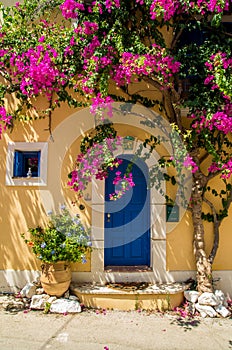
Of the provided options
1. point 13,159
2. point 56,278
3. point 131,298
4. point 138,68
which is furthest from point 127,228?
point 138,68

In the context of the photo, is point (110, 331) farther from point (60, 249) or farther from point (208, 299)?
point (208, 299)

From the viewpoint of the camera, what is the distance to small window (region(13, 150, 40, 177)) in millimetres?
5430

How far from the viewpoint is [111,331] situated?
13.3ft

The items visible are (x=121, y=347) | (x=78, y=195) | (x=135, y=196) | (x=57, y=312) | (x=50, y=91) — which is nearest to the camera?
(x=121, y=347)

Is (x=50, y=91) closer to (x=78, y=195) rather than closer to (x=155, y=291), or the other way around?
(x=78, y=195)

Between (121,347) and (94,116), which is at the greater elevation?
(94,116)

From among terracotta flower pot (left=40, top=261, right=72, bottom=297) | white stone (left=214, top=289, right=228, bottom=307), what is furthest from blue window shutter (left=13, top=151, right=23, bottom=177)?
white stone (left=214, top=289, right=228, bottom=307)

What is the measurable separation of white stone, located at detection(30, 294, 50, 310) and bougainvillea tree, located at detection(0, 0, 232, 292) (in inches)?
75.8

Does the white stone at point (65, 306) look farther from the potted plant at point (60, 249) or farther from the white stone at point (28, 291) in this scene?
the white stone at point (28, 291)

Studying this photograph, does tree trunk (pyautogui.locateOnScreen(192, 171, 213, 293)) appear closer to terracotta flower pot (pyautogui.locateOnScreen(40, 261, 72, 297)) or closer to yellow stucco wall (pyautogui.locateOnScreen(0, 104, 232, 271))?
yellow stucco wall (pyautogui.locateOnScreen(0, 104, 232, 271))

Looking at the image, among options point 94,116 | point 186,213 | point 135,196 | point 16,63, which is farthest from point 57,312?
point 16,63

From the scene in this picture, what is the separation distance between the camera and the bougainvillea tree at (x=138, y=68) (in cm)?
442

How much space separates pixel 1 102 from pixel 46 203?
199 cm

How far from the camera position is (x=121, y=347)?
3.64m
